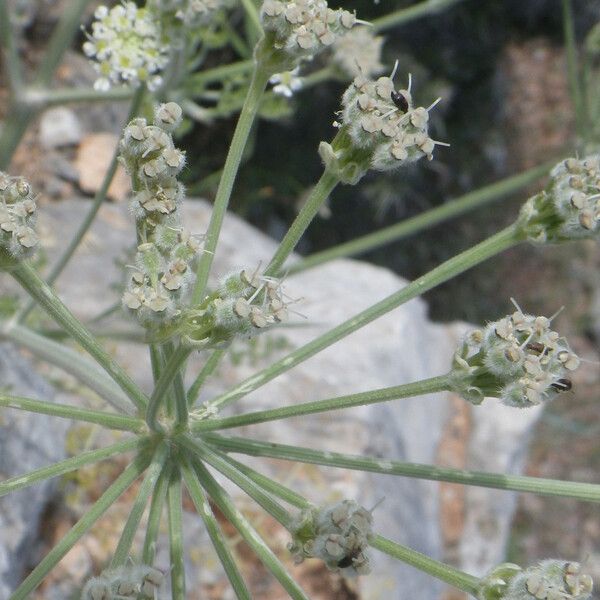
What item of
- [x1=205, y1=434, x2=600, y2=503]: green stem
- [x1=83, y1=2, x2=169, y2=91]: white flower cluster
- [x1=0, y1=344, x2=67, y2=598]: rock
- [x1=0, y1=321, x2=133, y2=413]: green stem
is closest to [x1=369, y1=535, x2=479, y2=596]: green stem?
[x1=205, y1=434, x2=600, y2=503]: green stem

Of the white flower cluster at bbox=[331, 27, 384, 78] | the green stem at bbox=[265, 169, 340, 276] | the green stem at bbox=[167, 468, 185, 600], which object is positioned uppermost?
the white flower cluster at bbox=[331, 27, 384, 78]

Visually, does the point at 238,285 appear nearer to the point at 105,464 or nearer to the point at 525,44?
A: the point at 105,464

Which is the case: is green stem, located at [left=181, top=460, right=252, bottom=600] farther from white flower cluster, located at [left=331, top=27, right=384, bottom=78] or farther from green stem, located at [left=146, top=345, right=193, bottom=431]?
white flower cluster, located at [left=331, top=27, right=384, bottom=78]

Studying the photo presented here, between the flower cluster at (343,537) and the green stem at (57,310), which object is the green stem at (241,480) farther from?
the green stem at (57,310)

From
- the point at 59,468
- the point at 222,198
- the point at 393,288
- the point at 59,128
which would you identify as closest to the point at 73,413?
the point at 59,468

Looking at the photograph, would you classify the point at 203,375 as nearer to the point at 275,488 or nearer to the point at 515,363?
the point at 275,488

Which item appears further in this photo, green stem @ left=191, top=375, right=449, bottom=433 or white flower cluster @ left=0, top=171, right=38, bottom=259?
green stem @ left=191, top=375, right=449, bottom=433
